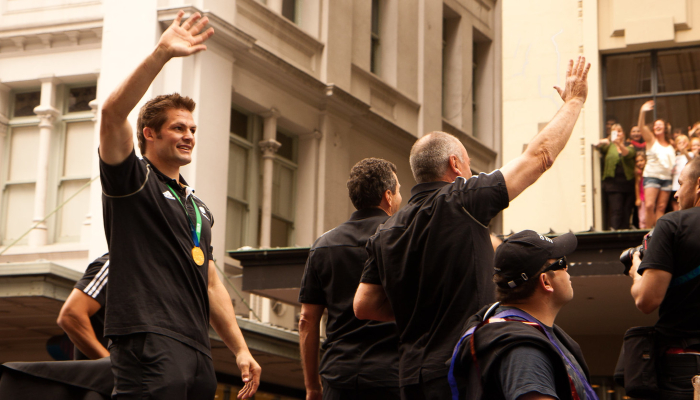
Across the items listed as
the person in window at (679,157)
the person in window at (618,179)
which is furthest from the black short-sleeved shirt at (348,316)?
the person in window at (618,179)

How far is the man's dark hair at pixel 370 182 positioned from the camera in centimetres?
617

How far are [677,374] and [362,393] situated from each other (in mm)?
1905

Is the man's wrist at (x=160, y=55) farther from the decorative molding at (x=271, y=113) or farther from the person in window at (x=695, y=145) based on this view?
the decorative molding at (x=271, y=113)

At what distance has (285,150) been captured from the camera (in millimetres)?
21828

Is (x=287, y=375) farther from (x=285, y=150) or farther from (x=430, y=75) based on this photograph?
(x=430, y=75)

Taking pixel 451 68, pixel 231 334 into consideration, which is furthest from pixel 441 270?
pixel 451 68

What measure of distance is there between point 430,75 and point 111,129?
23.3 meters

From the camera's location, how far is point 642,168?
15.9 meters

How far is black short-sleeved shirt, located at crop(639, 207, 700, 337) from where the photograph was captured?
5.67 metres

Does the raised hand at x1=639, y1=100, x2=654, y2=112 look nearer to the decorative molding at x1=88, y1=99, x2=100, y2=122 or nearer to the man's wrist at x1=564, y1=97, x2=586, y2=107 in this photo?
the decorative molding at x1=88, y1=99, x2=100, y2=122

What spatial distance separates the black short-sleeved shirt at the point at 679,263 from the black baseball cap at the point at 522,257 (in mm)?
1889

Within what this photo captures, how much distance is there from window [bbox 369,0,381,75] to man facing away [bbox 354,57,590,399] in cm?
2051

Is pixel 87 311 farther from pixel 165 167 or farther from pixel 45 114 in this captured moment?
pixel 45 114

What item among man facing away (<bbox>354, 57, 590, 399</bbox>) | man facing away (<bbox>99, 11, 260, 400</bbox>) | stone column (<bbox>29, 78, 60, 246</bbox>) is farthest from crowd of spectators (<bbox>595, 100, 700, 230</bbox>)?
man facing away (<bbox>99, 11, 260, 400</bbox>)
